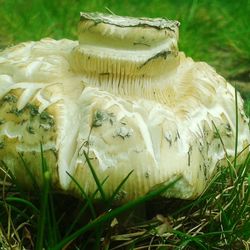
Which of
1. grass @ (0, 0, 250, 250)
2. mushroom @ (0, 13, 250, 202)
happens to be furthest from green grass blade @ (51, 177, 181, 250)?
mushroom @ (0, 13, 250, 202)

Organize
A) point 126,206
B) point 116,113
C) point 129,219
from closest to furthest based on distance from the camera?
1. point 126,206
2. point 116,113
3. point 129,219

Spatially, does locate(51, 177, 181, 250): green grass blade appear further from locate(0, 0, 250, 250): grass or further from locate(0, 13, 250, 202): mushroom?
locate(0, 13, 250, 202): mushroom

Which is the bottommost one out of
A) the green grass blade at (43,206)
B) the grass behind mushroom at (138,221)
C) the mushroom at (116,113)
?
the grass behind mushroom at (138,221)

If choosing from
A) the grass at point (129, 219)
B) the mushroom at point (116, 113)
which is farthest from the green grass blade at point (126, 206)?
the mushroom at point (116, 113)

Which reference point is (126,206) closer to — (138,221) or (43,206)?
(43,206)

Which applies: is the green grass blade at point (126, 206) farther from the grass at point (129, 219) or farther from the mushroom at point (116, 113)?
the mushroom at point (116, 113)

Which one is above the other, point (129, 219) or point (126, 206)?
point (126, 206)

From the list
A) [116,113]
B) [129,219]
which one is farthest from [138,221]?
[116,113]

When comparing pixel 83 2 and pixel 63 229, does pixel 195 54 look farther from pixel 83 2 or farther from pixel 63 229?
pixel 63 229

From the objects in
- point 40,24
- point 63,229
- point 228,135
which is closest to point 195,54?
point 40,24
